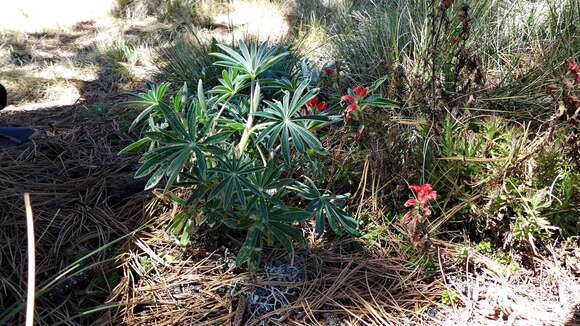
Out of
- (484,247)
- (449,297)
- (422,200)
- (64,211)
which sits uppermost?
(422,200)

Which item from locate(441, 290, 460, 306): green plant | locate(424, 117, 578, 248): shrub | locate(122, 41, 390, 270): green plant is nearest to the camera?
locate(122, 41, 390, 270): green plant

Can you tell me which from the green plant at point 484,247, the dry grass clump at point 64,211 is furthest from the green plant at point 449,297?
the dry grass clump at point 64,211

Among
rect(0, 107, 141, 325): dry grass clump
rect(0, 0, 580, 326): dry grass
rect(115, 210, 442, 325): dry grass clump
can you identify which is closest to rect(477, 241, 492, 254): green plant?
rect(0, 0, 580, 326): dry grass

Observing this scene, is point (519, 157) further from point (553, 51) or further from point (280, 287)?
point (280, 287)

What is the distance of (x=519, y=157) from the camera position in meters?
1.93

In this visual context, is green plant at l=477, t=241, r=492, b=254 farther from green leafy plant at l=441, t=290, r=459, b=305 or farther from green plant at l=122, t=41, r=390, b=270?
green plant at l=122, t=41, r=390, b=270

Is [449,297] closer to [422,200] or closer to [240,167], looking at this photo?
[422,200]

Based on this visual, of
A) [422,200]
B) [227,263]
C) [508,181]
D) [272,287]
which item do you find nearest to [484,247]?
[508,181]

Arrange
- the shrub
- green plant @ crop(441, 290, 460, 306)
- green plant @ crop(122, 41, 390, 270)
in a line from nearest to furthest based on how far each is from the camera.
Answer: green plant @ crop(122, 41, 390, 270) < green plant @ crop(441, 290, 460, 306) < the shrub

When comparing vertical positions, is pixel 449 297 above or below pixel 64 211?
above

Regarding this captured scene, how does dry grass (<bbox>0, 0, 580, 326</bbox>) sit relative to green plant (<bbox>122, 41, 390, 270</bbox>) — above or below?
below

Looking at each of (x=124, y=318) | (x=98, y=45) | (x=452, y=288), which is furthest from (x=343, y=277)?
(x=98, y=45)

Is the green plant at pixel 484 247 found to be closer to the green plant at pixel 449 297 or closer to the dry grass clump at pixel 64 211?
the green plant at pixel 449 297

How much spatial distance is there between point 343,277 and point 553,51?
1811 millimetres
